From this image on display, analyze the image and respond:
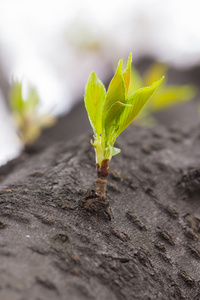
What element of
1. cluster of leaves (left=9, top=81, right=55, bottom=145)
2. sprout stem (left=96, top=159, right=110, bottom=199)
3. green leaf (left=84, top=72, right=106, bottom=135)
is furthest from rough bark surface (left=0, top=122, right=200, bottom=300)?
cluster of leaves (left=9, top=81, right=55, bottom=145)

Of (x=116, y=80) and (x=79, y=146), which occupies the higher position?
(x=116, y=80)

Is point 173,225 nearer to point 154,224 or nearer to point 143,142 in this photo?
point 154,224

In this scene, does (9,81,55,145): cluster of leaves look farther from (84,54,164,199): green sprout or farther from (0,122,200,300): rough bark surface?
(84,54,164,199): green sprout

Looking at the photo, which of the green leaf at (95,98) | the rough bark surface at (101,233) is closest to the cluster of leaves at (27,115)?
the rough bark surface at (101,233)

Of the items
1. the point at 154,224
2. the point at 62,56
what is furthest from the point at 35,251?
the point at 62,56

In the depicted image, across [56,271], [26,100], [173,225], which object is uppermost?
[26,100]

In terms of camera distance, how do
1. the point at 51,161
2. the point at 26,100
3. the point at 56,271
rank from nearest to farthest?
the point at 56,271, the point at 51,161, the point at 26,100
